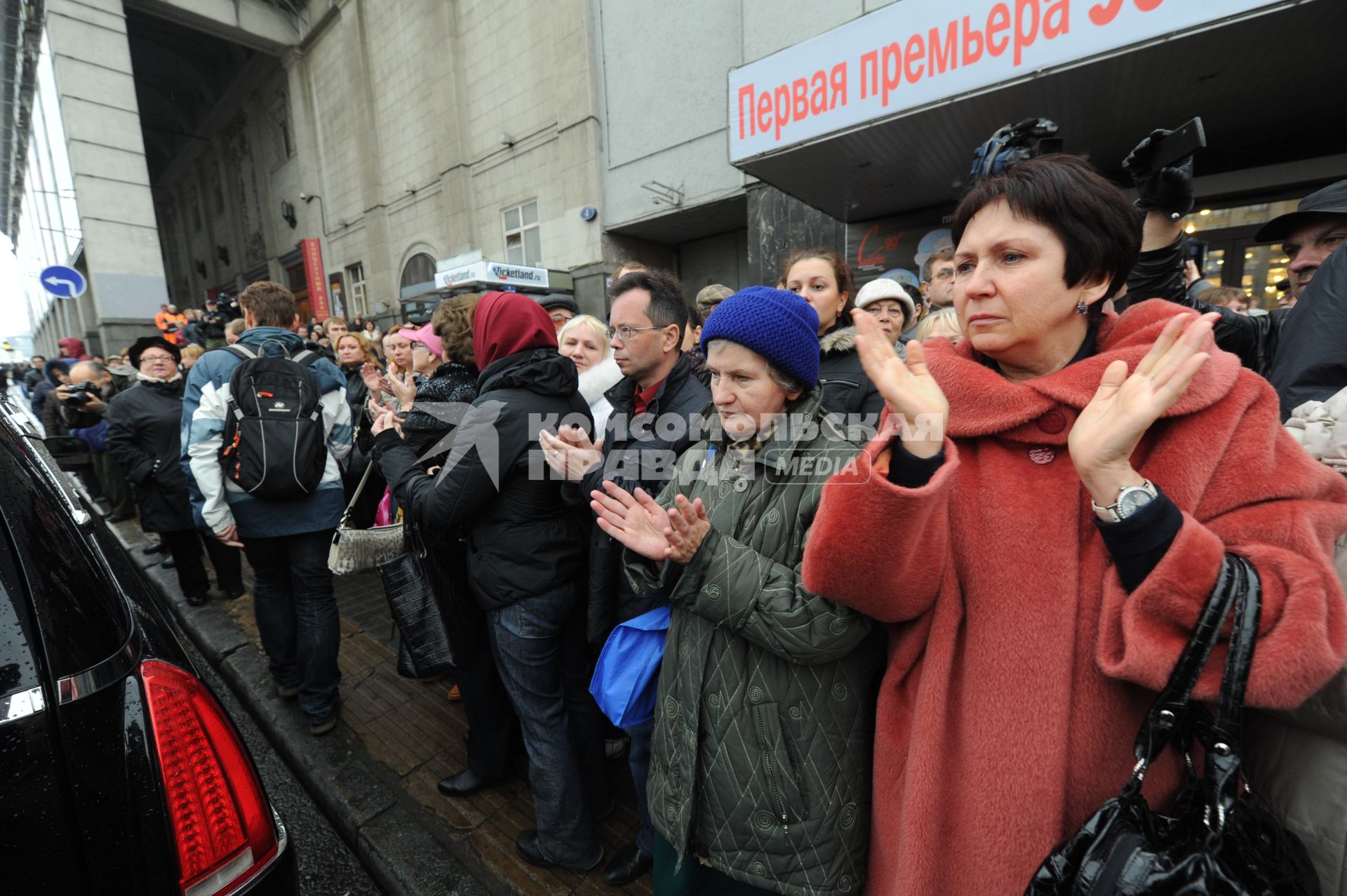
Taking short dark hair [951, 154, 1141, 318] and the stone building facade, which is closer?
short dark hair [951, 154, 1141, 318]

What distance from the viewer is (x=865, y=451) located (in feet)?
3.32

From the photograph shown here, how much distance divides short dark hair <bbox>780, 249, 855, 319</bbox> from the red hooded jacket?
1.56 metres

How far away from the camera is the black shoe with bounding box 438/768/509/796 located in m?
2.45

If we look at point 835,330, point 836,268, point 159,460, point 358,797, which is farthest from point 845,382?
point 159,460

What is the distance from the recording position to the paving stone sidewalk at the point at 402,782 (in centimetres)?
208

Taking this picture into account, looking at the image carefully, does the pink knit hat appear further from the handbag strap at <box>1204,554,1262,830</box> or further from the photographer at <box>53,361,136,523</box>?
the photographer at <box>53,361,136,523</box>

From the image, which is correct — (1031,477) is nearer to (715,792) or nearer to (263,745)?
(715,792)

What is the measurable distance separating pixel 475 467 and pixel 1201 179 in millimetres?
7847

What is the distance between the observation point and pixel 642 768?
1.91 m

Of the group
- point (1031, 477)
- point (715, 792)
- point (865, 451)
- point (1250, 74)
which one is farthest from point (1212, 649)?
point (1250, 74)

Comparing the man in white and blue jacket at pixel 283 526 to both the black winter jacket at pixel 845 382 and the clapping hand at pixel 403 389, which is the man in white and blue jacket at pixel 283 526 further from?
the black winter jacket at pixel 845 382

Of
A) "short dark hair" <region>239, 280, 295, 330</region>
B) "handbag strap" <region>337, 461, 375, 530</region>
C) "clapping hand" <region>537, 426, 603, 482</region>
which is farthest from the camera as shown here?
"short dark hair" <region>239, 280, 295, 330</region>

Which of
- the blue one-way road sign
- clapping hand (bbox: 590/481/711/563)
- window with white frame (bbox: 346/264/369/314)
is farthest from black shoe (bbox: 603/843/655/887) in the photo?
window with white frame (bbox: 346/264/369/314)

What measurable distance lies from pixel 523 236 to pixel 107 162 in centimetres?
1072
